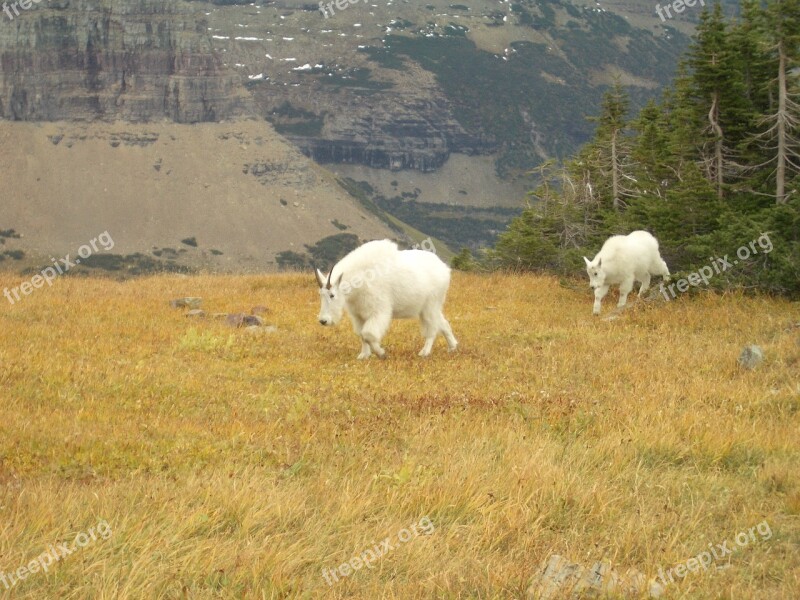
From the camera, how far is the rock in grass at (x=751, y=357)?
12641 mm

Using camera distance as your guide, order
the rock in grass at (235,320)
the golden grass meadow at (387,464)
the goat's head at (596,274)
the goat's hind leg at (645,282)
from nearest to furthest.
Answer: the golden grass meadow at (387,464) < the rock in grass at (235,320) < the goat's head at (596,274) < the goat's hind leg at (645,282)

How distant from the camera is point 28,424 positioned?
8.45m

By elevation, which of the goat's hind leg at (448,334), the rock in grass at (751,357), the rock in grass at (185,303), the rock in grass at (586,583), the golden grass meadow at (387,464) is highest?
the rock in grass at (586,583)

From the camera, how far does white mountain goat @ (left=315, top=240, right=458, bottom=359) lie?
14.5m

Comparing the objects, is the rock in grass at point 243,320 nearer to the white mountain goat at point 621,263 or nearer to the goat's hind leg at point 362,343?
the goat's hind leg at point 362,343

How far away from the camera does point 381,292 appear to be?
14.8m

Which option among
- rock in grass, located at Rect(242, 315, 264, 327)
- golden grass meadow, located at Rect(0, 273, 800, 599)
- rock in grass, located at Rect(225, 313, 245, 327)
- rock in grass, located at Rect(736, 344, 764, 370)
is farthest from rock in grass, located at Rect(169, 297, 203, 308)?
rock in grass, located at Rect(736, 344, 764, 370)

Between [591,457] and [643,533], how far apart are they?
6.11 ft

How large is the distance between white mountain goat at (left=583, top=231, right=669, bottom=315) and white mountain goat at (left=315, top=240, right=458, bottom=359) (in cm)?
647

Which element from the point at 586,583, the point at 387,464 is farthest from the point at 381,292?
the point at 586,583

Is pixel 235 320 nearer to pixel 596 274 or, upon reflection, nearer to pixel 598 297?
pixel 598 297

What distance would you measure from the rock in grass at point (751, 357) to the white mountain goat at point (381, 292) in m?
4.88

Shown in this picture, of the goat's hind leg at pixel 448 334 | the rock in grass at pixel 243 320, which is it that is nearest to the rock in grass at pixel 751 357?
the goat's hind leg at pixel 448 334

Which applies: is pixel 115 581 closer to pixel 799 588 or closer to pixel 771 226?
pixel 799 588
